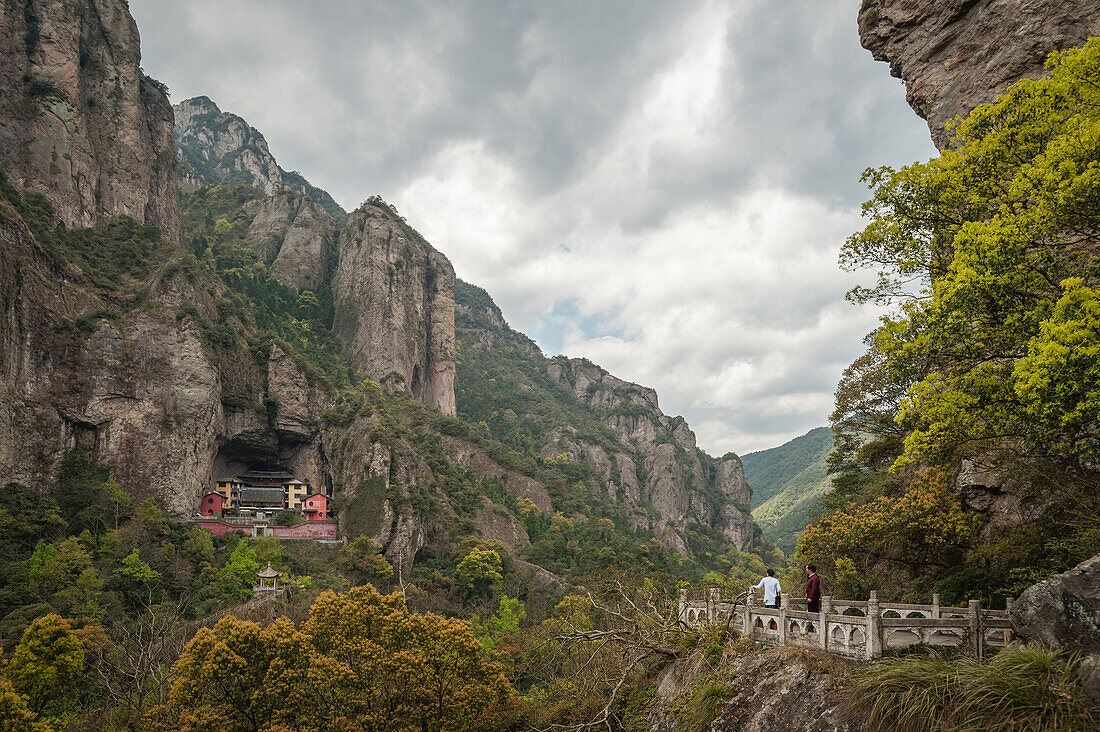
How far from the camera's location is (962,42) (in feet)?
54.7

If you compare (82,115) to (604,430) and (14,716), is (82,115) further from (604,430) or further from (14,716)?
(604,430)

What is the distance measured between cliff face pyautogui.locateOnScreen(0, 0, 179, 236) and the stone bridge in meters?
67.5

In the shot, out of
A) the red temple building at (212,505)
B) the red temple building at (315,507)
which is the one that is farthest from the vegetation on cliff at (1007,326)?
the red temple building at (212,505)

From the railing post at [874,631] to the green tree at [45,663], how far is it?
28019 mm

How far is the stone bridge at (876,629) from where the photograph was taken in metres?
7.57

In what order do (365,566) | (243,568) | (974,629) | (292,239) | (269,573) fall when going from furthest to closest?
(292,239) → (365,566) → (243,568) → (269,573) → (974,629)

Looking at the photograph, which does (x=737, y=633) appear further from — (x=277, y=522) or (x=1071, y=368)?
(x=277, y=522)

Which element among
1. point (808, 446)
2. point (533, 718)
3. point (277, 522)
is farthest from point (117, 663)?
point (808, 446)

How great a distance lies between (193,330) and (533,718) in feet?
172

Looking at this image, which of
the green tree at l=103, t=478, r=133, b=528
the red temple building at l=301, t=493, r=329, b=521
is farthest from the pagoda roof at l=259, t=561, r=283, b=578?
the red temple building at l=301, t=493, r=329, b=521

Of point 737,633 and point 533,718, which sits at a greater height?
point 737,633

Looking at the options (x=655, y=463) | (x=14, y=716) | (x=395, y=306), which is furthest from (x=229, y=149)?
(x=14, y=716)

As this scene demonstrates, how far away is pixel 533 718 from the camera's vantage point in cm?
1599

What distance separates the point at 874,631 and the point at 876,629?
0.13ft
